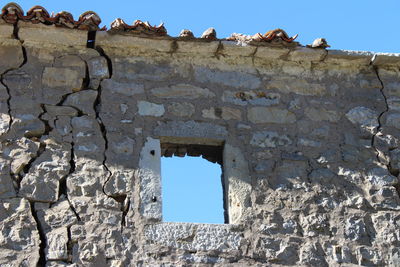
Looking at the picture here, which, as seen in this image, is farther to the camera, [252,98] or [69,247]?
[252,98]

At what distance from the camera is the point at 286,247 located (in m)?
5.52

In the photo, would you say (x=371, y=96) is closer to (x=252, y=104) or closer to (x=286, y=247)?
(x=252, y=104)

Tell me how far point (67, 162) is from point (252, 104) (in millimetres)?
1442

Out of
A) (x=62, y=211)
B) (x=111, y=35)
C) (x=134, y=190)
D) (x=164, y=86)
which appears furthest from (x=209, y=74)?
(x=62, y=211)

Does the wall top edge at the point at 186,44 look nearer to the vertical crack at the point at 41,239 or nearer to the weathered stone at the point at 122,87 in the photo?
the weathered stone at the point at 122,87

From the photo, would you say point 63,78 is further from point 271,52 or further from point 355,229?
point 355,229

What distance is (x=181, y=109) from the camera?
19.7ft

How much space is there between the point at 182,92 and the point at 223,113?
0.34m

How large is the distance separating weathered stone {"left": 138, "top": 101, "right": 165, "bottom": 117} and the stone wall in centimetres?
1

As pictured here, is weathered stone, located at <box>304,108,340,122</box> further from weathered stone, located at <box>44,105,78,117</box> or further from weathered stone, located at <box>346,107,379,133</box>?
Result: weathered stone, located at <box>44,105,78,117</box>

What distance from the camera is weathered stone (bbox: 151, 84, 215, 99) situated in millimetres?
6059

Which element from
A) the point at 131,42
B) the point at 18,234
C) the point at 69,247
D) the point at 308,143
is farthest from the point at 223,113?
the point at 18,234

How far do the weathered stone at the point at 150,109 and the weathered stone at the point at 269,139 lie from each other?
683mm

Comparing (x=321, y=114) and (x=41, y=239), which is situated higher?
(x=321, y=114)
